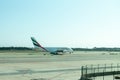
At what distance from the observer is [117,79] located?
39.8m

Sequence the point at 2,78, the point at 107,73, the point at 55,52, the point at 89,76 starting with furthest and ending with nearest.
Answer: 1. the point at 55,52
2. the point at 107,73
3. the point at 89,76
4. the point at 2,78

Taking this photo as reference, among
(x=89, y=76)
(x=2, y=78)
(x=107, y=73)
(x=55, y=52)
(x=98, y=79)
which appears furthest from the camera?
(x=55, y=52)

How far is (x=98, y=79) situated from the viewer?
130 feet

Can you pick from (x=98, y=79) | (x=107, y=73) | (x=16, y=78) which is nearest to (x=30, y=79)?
(x=16, y=78)

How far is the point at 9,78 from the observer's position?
1464 inches

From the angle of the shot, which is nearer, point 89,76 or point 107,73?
point 89,76

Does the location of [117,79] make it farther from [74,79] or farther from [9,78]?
[9,78]

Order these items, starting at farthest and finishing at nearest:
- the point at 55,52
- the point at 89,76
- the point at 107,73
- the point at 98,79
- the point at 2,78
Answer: the point at 55,52, the point at 107,73, the point at 89,76, the point at 98,79, the point at 2,78

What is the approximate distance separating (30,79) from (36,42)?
101m

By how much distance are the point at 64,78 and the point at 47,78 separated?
8.69ft

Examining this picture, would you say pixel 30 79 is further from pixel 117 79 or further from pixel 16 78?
pixel 117 79

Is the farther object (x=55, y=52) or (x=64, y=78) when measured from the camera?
(x=55, y=52)

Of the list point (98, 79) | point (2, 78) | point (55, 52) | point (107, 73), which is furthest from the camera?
point (55, 52)

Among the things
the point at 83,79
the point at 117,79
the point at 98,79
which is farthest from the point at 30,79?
the point at 117,79
